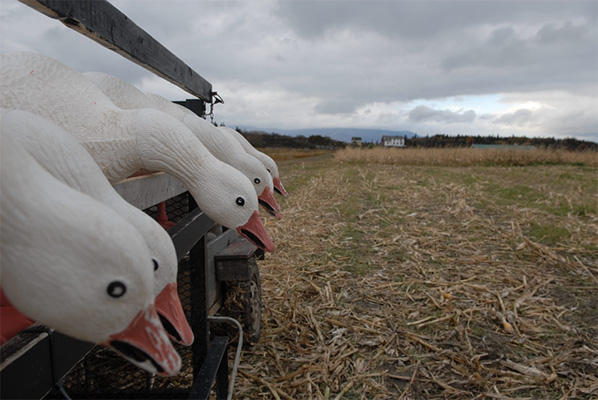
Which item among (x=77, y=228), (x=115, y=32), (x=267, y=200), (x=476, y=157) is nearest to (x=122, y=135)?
(x=115, y=32)

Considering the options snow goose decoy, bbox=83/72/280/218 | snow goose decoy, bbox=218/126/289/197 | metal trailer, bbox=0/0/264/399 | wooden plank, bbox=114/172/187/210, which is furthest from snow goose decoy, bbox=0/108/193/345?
snow goose decoy, bbox=218/126/289/197

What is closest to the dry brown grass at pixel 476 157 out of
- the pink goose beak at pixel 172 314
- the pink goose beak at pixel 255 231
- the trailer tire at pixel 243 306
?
the trailer tire at pixel 243 306

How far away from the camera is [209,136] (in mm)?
1684

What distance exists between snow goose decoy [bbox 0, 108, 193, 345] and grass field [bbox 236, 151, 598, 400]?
1.65m

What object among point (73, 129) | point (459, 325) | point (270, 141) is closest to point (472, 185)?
point (459, 325)

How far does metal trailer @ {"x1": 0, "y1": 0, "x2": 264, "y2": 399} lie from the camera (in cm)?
81

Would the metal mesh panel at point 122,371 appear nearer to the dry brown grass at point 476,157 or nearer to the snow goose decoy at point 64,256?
the snow goose decoy at point 64,256

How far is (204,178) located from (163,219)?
68 centimetres

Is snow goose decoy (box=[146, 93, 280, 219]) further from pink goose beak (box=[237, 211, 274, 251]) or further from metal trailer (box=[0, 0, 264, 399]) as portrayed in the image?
pink goose beak (box=[237, 211, 274, 251])

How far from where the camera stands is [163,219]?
1.88 metres

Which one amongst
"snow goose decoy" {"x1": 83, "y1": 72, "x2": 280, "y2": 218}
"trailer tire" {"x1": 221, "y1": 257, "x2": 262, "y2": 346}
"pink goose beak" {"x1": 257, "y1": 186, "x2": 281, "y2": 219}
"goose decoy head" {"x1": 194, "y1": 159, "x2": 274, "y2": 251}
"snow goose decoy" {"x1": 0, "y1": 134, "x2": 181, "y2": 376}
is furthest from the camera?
"trailer tire" {"x1": 221, "y1": 257, "x2": 262, "y2": 346}

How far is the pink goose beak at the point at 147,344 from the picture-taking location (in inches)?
26.7

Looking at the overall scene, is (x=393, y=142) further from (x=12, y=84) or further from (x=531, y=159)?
(x=12, y=84)

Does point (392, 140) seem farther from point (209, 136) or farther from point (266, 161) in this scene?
point (209, 136)
